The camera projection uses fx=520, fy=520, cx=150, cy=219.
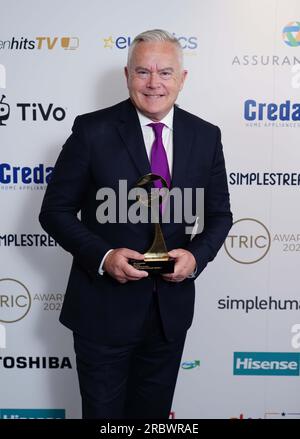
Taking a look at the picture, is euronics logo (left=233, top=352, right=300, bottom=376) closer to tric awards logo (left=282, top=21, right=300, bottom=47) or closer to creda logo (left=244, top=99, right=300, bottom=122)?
creda logo (left=244, top=99, right=300, bottom=122)

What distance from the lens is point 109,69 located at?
2117mm

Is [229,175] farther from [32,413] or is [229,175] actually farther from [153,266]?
[32,413]

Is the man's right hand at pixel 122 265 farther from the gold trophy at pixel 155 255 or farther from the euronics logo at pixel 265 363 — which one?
the euronics logo at pixel 265 363

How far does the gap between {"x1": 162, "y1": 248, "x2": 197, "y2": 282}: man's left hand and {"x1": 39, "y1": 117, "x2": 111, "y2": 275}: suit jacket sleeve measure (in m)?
0.20

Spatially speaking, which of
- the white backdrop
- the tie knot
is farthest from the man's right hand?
the white backdrop

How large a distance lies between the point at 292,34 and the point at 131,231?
44.9 inches

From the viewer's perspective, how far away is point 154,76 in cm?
152

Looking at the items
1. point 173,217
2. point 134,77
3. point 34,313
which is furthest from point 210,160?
point 34,313

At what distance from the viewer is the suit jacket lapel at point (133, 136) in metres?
1.53

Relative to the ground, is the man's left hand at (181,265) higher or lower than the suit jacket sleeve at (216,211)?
lower

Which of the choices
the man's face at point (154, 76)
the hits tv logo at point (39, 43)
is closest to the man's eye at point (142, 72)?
the man's face at point (154, 76)
